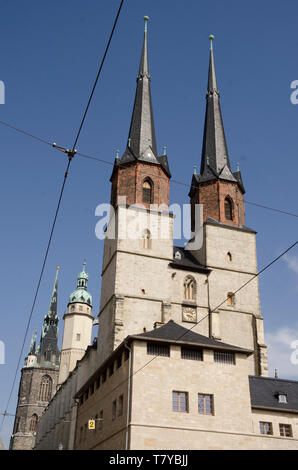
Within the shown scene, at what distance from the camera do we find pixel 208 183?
150 feet

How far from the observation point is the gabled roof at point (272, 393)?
2901cm

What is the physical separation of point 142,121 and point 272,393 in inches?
998

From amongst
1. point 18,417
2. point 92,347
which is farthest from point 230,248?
point 18,417

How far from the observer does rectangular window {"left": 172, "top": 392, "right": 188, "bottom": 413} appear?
26.2 m

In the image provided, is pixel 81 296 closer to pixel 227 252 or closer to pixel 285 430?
pixel 227 252

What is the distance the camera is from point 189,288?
40.6 metres

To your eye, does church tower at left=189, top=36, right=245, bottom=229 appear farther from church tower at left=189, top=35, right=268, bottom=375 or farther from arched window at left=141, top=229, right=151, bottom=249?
arched window at left=141, top=229, right=151, bottom=249

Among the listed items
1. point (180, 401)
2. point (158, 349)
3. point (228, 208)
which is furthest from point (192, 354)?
point (228, 208)

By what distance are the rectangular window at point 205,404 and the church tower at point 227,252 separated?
457 inches

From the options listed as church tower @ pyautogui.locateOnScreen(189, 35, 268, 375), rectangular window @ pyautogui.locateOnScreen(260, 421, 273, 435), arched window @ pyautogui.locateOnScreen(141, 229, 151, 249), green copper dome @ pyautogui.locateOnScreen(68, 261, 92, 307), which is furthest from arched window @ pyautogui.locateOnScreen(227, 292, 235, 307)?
green copper dome @ pyautogui.locateOnScreen(68, 261, 92, 307)

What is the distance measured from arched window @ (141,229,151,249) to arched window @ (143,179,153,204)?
2609mm

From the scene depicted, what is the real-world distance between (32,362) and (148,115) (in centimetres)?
5926
